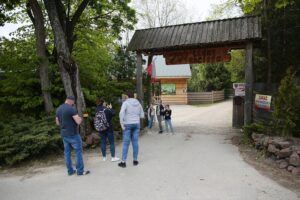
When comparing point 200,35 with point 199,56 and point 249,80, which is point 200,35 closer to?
point 199,56

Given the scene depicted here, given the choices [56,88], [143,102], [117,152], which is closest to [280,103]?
[117,152]

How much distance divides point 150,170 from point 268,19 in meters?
9.37

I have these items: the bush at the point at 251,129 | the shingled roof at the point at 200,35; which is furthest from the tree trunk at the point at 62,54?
the bush at the point at 251,129

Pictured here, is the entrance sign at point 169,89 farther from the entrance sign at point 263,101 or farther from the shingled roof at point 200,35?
the entrance sign at point 263,101

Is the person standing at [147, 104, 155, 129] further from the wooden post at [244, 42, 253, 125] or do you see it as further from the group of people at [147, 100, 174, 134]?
the wooden post at [244, 42, 253, 125]

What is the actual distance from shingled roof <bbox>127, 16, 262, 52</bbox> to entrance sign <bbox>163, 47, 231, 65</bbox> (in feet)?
1.37

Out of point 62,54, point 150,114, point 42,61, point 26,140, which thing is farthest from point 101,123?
point 150,114

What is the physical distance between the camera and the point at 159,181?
19.2ft

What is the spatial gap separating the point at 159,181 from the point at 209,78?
102 ft

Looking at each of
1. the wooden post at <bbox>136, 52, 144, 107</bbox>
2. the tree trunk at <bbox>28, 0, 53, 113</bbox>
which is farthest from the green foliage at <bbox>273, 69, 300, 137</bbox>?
the tree trunk at <bbox>28, 0, 53, 113</bbox>

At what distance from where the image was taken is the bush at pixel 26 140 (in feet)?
24.2

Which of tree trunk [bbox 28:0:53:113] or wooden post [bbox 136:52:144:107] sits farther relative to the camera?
wooden post [bbox 136:52:144:107]

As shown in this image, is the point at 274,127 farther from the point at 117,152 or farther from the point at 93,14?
the point at 93,14

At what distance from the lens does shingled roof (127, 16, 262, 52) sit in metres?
10.2
